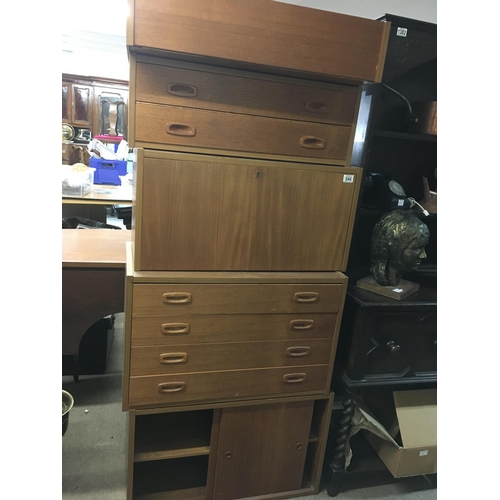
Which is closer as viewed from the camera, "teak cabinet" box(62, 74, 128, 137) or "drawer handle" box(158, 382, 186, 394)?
"drawer handle" box(158, 382, 186, 394)

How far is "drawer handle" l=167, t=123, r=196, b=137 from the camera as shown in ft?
3.81

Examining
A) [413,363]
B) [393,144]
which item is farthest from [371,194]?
[413,363]

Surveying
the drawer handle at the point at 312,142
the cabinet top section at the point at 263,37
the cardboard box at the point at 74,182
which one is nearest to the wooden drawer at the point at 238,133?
the drawer handle at the point at 312,142

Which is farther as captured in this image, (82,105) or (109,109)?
(109,109)

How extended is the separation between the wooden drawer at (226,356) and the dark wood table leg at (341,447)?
0.84 ft

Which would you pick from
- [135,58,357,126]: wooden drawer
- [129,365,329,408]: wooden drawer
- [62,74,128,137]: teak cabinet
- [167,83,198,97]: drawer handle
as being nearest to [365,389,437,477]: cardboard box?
[129,365,329,408]: wooden drawer

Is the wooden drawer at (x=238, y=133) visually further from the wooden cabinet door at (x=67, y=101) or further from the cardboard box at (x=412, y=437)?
the wooden cabinet door at (x=67, y=101)

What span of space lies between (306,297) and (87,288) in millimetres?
1024

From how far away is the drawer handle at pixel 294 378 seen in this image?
145 centimetres

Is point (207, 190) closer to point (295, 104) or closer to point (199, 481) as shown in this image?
point (295, 104)

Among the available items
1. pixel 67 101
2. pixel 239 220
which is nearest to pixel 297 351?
pixel 239 220

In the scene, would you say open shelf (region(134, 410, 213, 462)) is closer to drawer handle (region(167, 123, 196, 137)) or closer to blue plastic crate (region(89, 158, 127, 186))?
drawer handle (region(167, 123, 196, 137))

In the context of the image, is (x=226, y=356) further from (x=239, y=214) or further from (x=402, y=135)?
(x=402, y=135)

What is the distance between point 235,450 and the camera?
1486 millimetres
